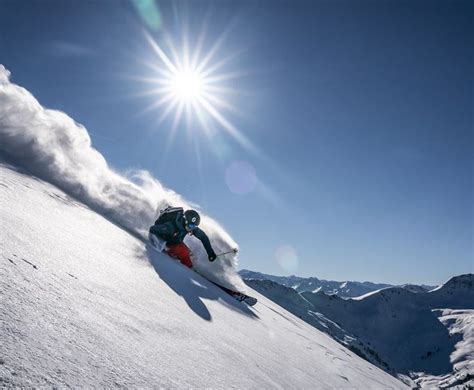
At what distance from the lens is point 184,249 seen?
37.4ft

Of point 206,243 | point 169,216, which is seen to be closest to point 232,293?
point 206,243

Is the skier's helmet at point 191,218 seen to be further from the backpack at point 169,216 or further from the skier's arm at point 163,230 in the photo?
the skier's arm at point 163,230

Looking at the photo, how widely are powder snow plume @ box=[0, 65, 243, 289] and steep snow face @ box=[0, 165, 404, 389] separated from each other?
12.3 feet

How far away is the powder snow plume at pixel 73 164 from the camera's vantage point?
9719 millimetres

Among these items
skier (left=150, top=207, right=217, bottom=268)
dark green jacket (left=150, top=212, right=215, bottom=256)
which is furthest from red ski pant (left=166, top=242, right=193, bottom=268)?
dark green jacket (left=150, top=212, right=215, bottom=256)

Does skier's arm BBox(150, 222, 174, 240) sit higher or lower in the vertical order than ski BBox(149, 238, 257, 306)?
higher

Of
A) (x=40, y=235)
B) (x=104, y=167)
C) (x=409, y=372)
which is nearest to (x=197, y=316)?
(x=40, y=235)

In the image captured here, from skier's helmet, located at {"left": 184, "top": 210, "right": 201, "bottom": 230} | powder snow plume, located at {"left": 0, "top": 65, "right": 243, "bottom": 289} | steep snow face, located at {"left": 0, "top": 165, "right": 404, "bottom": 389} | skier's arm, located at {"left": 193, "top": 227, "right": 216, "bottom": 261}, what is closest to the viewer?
steep snow face, located at {"left": 0, "top": 165, "right": 404, "bottom": 389}

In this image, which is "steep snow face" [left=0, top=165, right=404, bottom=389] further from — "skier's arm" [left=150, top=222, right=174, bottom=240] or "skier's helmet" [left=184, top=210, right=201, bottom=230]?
"skier's helmet" [left=184, top=210, right=201, bottom=230]

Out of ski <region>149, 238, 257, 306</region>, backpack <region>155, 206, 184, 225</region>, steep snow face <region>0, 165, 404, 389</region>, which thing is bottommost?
steep snow face <region>0, 165, 404, 389</region>

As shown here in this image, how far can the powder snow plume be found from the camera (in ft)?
31.9

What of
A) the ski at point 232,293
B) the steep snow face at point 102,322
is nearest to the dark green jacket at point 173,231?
the ski at point 232,293

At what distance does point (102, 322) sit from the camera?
266 cm

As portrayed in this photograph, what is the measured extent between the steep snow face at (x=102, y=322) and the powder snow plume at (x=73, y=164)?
3.75 metres
